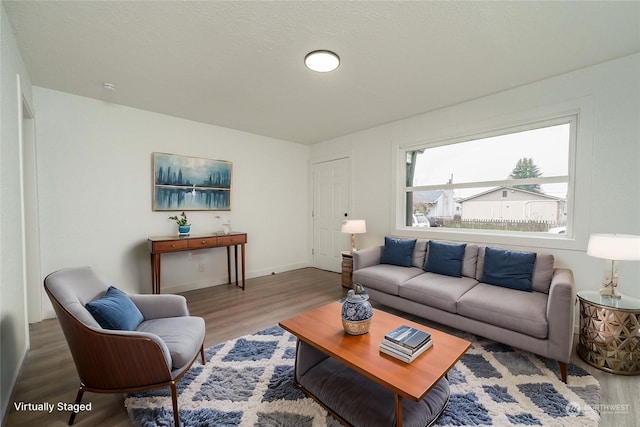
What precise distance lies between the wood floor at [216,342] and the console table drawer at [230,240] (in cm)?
70

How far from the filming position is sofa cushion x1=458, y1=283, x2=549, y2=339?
1971mm

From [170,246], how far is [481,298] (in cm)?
339

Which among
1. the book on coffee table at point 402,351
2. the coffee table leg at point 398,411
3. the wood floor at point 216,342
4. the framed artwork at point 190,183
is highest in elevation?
the framed artwork at point 190,183

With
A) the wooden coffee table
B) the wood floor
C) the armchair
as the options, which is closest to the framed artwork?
the wood floor

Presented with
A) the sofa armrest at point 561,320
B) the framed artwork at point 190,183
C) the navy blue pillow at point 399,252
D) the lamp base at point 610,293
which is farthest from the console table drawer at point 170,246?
the lamp base at point 610,293

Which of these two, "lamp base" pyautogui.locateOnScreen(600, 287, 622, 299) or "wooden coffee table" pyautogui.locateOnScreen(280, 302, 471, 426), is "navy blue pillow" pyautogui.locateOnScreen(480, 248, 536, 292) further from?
"wooden coffee table" pyautogui.locateOnScreen(280, 302, 471, 426)

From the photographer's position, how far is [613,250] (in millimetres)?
1900

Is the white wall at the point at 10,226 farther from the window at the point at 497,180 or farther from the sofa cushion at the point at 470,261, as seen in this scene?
the window at the point at 497,180

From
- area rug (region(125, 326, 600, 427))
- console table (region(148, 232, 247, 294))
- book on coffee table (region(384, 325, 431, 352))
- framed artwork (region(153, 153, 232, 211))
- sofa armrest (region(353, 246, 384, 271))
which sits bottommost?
area rug (region(125, 326, 600, 427))

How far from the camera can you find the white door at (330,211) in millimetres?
4680

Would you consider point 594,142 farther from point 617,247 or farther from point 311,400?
point 311,400

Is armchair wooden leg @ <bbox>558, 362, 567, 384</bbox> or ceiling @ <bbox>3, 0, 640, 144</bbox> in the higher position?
ceiling @ <bbox>3, 0, 640, 144</bbox>

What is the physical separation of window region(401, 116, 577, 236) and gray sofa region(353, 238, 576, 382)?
0.51 m

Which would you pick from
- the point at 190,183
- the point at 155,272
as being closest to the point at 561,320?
the point at 155,272
